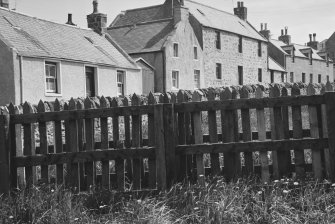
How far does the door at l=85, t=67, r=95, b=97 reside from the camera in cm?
2648

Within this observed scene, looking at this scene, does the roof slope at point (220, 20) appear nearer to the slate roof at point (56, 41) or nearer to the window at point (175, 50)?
the window at point (175, 50)

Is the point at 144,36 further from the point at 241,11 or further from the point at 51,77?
the point at 241,11

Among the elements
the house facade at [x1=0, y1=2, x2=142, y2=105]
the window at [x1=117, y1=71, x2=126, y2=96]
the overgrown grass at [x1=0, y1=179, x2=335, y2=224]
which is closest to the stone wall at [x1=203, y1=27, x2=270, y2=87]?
the house facade at [x1=0, y1=2, x2=142, y2=105]

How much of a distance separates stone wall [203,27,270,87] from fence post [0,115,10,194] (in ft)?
112

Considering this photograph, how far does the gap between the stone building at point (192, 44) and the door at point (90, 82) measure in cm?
830

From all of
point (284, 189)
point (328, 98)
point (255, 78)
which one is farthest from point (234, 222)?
point (255, 78)

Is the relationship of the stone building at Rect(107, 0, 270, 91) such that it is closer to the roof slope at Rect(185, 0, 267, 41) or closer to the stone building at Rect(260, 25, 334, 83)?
the roof slope at Rect(185, 0, 267, 41)

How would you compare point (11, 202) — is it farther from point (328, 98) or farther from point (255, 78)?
point (255, 78)

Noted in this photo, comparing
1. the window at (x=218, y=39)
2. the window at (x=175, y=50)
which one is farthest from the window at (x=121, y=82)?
the window at (x=218, y=39)

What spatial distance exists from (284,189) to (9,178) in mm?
3489

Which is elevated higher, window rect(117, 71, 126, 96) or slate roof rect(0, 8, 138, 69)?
slate roof rect(0, 8, 138, 69)

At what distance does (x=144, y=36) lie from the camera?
37.1 metres

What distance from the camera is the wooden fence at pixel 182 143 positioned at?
5527 mm

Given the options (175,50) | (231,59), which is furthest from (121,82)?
(231,59)
